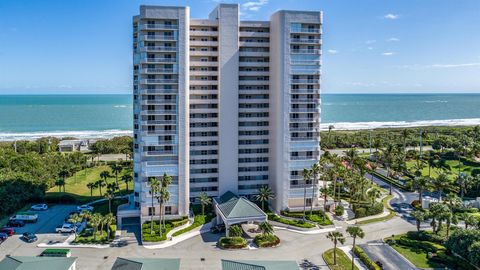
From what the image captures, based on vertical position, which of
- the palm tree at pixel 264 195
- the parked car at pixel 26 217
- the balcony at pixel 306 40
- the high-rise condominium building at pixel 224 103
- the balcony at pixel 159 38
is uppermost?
the balcony at pixel 306 40

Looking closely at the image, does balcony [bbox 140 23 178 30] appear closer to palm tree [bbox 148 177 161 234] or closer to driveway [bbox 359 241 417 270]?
palm tree [bbox 148 177 161 234]

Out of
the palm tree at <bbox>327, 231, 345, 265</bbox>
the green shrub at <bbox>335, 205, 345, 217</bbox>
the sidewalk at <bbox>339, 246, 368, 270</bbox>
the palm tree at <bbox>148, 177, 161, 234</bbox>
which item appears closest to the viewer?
the palm tree at <bbox>327, 231, 345, 265</bbox>

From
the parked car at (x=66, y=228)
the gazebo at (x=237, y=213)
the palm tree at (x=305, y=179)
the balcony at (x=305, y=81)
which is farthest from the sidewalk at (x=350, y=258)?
the parked car at (x=66, y=228)

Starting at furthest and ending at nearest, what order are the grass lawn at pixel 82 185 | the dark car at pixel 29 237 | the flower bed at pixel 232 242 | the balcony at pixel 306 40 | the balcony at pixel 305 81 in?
the grass lawn at pixel 82 185, the balcony at pixel 305 81, the balcony at pixel 306 40, the dark car at pixel 29 237, the flower bed at pixel 232 242

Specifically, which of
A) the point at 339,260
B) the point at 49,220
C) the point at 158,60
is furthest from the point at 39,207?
the point at 339,260

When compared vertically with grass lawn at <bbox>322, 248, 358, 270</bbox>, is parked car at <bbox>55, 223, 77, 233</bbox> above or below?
above

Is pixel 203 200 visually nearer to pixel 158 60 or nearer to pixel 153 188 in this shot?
pixel 153 188

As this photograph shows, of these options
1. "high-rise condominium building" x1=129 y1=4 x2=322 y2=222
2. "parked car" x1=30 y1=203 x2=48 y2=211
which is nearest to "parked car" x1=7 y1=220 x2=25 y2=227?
"parked car" x1=30 y1=203 x2=48 y2=211

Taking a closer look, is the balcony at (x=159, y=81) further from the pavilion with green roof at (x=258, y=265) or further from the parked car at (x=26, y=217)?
the pavilion with green roof at (x=258, y=265)
